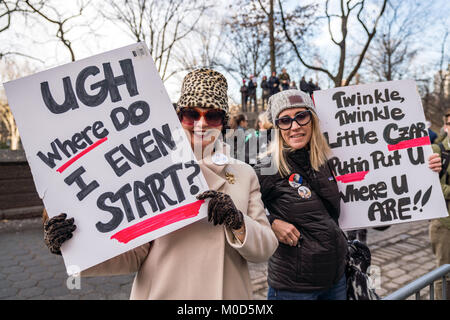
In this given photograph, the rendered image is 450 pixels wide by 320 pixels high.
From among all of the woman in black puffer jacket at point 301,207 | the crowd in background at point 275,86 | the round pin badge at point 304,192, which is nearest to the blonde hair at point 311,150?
the woman in black puffer jacket at point 301,207

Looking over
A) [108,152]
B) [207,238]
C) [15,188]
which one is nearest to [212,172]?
[207,238]

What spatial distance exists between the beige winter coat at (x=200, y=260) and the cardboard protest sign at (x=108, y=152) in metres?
0.10

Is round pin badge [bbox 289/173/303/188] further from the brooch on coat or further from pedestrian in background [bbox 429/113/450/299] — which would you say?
pedestrian in background [bbox 429/113/450/299]

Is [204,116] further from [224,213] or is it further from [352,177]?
[352,177]

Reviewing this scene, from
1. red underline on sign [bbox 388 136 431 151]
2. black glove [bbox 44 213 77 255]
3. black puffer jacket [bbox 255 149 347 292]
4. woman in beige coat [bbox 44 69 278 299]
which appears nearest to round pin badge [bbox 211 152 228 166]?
woman in beige coat [bbox 44 69 278 299]

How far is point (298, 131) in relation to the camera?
1729mm

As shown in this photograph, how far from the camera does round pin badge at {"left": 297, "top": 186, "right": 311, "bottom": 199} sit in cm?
163

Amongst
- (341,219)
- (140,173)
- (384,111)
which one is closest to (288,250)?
(341,219)

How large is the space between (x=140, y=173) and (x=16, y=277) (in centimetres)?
388

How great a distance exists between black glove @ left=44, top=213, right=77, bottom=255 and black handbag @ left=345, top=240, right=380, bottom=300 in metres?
1.49

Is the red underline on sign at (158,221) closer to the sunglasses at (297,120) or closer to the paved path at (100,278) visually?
the sunglasses at (297,120)

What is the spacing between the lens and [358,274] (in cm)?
173

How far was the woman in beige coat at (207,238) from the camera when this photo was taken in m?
1.16

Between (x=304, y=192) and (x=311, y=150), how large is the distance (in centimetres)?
27
